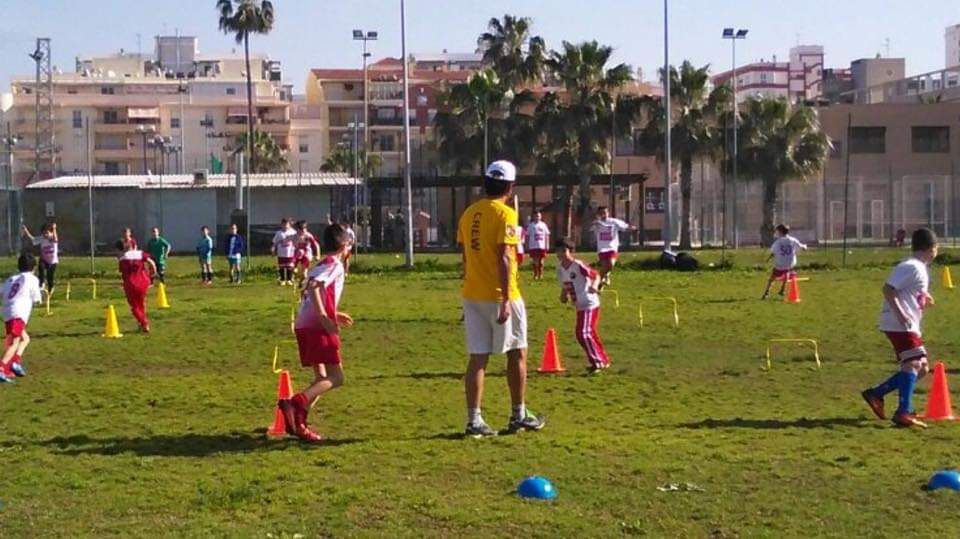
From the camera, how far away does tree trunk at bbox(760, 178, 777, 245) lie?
57.6m

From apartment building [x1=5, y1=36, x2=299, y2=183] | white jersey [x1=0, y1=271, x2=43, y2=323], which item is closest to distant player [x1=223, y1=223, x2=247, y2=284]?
white jersey [x1=0, y1=271, x2=43, y2=323]

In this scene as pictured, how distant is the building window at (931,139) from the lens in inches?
2751

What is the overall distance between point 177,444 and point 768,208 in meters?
50.9

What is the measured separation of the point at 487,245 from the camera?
10.1 meters

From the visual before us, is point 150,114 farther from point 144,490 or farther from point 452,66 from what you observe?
point 144,490

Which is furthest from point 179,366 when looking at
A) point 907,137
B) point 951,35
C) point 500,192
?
point 951,35

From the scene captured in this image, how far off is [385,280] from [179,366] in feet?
65.3

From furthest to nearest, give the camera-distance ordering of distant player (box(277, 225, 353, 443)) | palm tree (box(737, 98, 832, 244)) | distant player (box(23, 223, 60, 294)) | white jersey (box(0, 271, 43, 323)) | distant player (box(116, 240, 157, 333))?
1. palm tree (box(737, 98, 832, 244))
2. distant player (box(23, 223, 60, 294))
3. distant player (box(116, 240, 157, 333))
4. white jersey (box(0, 271, 43, 323))
5. distant player (box(277, 225, 353, 443))

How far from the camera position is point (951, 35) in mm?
186875

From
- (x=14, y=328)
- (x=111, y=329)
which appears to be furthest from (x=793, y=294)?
(x=14, y=328)

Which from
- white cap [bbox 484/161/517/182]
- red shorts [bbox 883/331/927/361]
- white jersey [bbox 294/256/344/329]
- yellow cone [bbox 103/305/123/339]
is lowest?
yellow cone [bbox 103/305/123/339]

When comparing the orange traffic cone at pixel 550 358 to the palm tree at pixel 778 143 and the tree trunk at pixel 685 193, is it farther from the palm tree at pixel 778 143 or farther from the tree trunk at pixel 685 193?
the palm tree at pixel 778 143

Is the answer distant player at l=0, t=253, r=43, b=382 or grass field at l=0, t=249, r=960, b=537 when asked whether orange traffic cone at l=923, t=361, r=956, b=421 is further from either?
distant player at l=0, t=253, r=43, b=382

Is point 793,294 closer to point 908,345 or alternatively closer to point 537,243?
point 537,243
